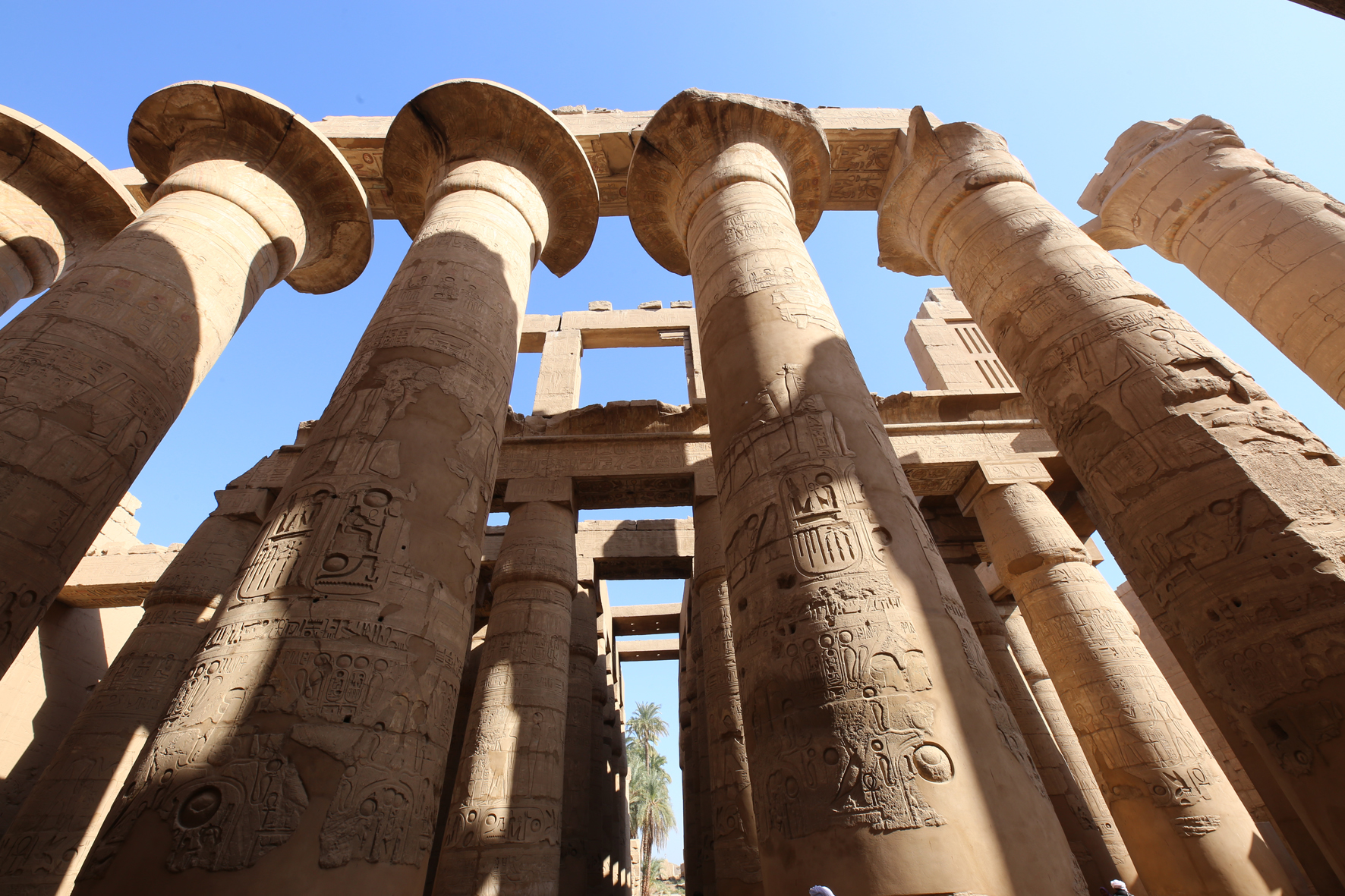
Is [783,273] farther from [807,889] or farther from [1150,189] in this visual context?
[1150,189]

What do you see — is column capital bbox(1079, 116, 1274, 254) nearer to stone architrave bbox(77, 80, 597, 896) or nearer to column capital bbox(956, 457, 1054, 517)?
column capital bbox(956, 457, 1054, 517)

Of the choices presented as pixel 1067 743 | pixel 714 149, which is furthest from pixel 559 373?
pixel 1067 743

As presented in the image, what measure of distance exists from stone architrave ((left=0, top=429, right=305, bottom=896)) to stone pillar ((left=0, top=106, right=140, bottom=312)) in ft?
12.1

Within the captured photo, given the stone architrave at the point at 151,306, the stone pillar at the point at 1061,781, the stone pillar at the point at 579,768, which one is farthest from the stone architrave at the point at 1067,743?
the stone architrave at the point at 151,306

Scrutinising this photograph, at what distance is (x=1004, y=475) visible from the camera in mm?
9516

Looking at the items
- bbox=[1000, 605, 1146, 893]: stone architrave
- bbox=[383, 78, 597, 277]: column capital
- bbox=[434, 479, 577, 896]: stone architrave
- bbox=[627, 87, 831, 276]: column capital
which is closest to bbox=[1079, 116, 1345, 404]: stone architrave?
bbox=[627, 87, 831, 276]: column capital

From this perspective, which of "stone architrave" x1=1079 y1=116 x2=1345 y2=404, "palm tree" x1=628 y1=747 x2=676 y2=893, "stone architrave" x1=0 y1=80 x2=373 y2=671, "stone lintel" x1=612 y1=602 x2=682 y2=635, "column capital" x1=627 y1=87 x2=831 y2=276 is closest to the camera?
"stone architrave" x1=0 y1=80 x2=373 y2=671

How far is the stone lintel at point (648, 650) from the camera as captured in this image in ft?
58.2

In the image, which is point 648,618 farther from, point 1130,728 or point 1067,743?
point 1130,728

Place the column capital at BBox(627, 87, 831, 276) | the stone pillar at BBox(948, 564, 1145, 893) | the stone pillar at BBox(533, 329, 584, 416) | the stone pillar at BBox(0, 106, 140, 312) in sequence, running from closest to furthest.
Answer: the column capital at BBox(627, 87, 831, 276) → the stone pillar at BBox(0, 106, 140, 312) → the stone pillar at BBox(948, 564, 1145, 893) → the stone pillar at BBox(533, 329, 584, 416)

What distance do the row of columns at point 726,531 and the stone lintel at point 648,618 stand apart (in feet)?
24.6

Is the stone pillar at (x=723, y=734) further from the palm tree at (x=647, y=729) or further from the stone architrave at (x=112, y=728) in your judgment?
the palm tree at (x=647, y=729)

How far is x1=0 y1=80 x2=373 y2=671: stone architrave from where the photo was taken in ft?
13.6

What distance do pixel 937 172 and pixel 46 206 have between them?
33.3 ft
